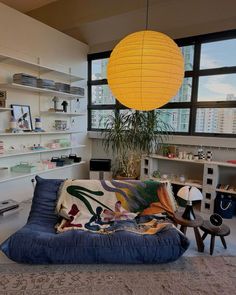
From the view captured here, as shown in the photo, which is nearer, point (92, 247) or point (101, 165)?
point (92, 247)

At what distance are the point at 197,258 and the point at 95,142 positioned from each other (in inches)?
123

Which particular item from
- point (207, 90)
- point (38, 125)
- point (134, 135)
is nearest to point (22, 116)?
point (38, 125)

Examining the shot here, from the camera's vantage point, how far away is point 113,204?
2471mm

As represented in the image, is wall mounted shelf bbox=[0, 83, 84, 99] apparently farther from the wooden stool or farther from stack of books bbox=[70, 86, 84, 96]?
the wooden stool

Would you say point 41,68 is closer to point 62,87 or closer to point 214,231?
point 62,87

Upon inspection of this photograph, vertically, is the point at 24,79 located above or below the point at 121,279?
above

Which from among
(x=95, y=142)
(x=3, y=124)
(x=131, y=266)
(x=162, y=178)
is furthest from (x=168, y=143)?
(x=3, y=124)

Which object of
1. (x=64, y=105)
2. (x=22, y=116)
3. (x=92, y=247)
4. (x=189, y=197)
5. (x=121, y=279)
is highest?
(x=64, y=105)

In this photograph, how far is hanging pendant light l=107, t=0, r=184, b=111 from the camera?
1.61 metres

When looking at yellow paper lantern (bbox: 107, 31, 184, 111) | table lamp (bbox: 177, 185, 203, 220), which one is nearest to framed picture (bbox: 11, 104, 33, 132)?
yellow paper lantern (bbox: 107, 31, 184, 111)

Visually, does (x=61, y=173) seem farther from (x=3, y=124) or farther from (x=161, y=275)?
(x=161, y=275)

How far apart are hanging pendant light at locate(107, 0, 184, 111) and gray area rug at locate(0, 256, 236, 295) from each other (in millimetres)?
1446

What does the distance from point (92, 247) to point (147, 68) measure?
4.91 feet

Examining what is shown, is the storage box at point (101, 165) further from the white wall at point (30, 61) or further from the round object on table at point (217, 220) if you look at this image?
the round object on table at point (217, 220)
